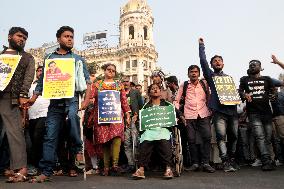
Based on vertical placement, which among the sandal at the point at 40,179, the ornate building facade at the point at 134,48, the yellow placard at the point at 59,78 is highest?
the ornate building facade at the point at 134,48

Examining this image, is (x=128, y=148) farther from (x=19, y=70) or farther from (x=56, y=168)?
(x=19, y=70)

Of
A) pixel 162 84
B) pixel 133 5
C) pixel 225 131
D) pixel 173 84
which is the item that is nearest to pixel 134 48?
pixel 133 5

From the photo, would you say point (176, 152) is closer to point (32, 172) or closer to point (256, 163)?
point (256, 163)

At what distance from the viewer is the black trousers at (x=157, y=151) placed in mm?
5086

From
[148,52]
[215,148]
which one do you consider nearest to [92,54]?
[148,52]

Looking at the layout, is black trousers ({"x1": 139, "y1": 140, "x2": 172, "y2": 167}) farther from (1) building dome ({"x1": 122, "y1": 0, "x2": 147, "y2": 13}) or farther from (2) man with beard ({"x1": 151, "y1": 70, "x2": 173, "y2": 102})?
(1) building dome ({"x1": 122, "y1": 0, "x2": 147, "y2": 13})

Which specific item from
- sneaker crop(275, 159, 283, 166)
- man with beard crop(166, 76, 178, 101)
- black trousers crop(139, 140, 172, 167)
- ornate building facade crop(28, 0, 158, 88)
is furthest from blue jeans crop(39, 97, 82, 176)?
ornate building facade crop(28, 0, 158, 88)

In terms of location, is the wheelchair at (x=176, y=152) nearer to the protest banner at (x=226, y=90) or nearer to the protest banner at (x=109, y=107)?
the protest banner at (x=109, y=107)

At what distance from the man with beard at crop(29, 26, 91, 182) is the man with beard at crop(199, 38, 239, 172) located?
2333 mm

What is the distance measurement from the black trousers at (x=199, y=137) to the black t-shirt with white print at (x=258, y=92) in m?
0.89

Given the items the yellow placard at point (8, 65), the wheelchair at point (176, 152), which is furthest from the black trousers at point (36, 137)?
the wheelchair at point (176, 152)

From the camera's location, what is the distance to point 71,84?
478 cm

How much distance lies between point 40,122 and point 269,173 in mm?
3856

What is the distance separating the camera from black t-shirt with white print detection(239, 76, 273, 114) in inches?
240
